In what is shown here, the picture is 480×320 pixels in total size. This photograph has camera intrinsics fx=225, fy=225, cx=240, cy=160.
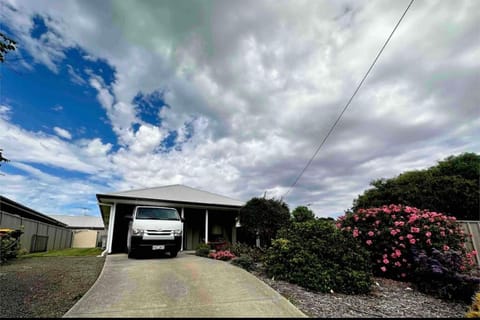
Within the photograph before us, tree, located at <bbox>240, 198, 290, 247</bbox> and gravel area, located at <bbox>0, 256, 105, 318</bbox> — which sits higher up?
tree, located at <bbox>240, 198, 290, 247</bbox>

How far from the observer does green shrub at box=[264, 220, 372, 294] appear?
4.31 m

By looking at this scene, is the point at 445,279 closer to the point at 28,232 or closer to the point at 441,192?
the point at 441,192

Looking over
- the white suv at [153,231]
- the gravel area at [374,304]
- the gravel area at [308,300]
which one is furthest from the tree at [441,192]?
the white suv at [153,231]

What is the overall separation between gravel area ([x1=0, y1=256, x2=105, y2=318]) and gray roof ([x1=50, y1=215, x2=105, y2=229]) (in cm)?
3839

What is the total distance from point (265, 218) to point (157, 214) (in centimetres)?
507

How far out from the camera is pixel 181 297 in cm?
363

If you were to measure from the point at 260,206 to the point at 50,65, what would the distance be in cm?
994

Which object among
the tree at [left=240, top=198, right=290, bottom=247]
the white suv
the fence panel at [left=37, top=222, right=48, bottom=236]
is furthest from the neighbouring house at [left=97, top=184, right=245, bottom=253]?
the fence panel at [left=37, top=222, right=48, bottom=236]

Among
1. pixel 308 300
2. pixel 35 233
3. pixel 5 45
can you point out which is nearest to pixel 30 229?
pixel 35 233

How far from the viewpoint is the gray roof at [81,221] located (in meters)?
38.1

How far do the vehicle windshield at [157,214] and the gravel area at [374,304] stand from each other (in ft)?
17.0

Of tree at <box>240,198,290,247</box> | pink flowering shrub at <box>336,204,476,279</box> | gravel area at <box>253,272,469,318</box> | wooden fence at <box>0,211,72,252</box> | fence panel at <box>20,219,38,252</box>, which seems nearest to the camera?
gravel area at <box>253,272,469,318</box>

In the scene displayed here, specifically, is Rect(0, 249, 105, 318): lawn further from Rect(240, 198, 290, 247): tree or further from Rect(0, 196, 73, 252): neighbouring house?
Rect(240, 198, 290, 247): tree

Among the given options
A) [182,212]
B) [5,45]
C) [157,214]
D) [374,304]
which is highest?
[5,45]
